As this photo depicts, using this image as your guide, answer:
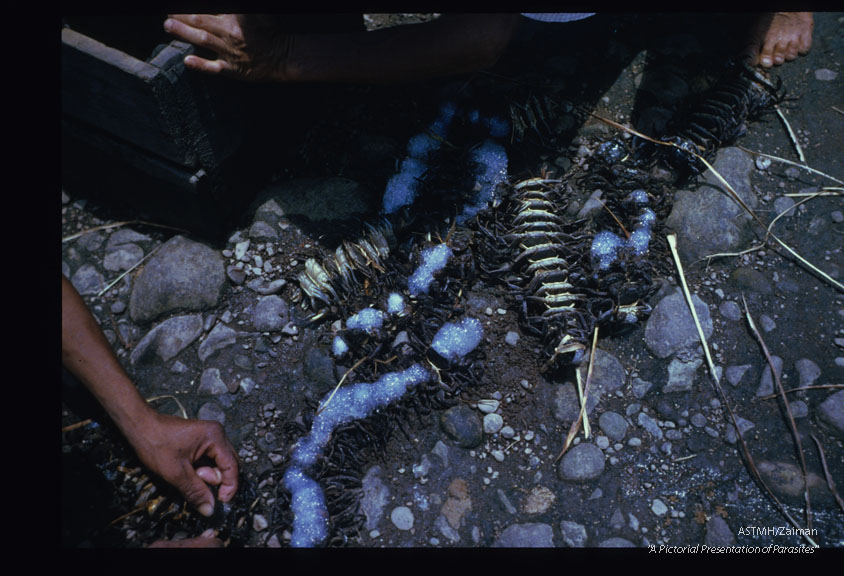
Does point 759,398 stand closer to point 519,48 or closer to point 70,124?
point 519,48

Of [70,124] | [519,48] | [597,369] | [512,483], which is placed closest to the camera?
[512,483]

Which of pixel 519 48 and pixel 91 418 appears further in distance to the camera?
pixel 519 48

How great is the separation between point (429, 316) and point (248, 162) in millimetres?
1542

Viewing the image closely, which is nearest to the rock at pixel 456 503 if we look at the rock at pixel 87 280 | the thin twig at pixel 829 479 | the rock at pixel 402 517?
the rock at pixel 402 517

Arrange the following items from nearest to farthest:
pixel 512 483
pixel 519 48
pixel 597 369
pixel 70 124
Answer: pixel 512 483, pixel 597 369, pixel 70 124, pixel 519 48

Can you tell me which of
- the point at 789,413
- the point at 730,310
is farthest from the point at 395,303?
the point at 789,413

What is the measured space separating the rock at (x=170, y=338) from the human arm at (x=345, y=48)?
1461 mm

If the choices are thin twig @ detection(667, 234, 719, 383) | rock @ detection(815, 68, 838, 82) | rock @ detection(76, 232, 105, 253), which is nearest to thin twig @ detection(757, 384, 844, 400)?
thin twig @ detection(667, 234, 719, 383)

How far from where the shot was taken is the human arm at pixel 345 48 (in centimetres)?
294

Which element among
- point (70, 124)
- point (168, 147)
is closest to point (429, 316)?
point (168, 147)

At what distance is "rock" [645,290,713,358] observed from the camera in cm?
314

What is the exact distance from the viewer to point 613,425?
2.96 m

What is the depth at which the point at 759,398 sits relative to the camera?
9.84ft

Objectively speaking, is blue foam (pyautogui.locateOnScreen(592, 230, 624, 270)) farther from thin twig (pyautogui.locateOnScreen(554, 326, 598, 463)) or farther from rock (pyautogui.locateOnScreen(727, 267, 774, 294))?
rock (pyautogui.locateOnScreen(727, 267, 774, 294))
